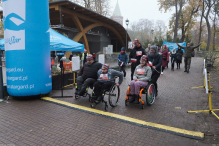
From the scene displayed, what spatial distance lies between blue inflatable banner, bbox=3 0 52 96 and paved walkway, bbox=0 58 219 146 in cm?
59

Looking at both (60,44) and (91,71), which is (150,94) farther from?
(60,44)

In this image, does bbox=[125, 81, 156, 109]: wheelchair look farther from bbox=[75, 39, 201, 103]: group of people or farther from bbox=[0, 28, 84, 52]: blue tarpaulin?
bbox=[0, 28, 84, 52]: blue tarpaulin

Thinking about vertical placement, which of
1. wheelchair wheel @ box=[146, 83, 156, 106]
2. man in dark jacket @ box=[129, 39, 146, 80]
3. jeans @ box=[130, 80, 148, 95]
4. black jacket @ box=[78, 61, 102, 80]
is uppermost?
man in dark jacket @ box=[129, 39, 146, 80]

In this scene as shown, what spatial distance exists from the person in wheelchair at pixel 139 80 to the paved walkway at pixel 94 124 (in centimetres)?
38

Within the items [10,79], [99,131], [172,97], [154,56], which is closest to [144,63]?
[154,56]

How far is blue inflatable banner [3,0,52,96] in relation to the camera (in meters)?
5.92

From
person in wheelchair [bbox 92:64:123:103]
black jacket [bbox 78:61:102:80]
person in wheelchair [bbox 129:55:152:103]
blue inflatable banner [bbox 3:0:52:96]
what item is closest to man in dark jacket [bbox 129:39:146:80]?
person in wheelchair [bbox 129:55:152:103]

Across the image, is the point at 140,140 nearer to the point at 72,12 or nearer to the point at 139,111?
the point at 139,111

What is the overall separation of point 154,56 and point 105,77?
7.08 ft

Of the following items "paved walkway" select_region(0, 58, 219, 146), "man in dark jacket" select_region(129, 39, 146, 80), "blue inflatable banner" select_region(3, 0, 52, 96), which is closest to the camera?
"paved walkway" select_region(0, 58, 219, 146)

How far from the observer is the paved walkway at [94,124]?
3.77 metres

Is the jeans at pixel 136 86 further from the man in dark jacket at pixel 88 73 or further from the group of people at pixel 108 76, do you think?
the man in dark jacket at pixel 88 73

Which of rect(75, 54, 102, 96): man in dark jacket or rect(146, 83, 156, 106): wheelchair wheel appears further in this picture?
rect(75, 54, 102, 96): man in dark jacket

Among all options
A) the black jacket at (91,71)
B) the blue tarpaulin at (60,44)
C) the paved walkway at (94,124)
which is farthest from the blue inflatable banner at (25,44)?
the blue tarpaulin at (60,44)
